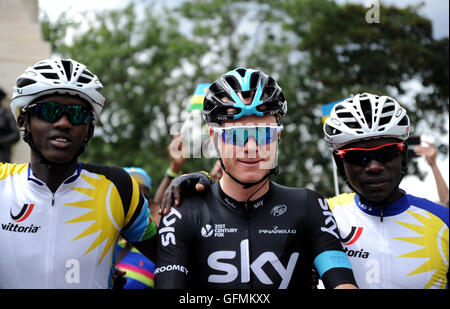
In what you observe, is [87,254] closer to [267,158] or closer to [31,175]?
[31,175]

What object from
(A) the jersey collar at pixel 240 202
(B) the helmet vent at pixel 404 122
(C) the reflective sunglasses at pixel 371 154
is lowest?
(A) the jersey collar at pixel 240 202

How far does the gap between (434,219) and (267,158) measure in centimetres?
163

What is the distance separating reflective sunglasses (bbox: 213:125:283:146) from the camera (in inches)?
138

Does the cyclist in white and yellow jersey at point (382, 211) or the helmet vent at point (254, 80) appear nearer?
the helmet vent at point (254, 80)

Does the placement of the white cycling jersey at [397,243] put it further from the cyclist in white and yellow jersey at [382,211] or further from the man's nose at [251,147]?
the man's nose at [251,147]

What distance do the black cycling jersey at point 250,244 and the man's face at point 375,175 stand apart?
29.0 inches

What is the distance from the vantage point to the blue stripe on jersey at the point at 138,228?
12.5ft

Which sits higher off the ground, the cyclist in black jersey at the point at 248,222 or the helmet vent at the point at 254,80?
the helmet vent at the point at 254,80

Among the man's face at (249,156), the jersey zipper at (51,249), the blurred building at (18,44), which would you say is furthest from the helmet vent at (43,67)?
the blurred building at (18,44)

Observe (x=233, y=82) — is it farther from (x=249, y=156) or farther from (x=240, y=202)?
(x=240, y=202)

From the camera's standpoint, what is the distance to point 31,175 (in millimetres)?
3746

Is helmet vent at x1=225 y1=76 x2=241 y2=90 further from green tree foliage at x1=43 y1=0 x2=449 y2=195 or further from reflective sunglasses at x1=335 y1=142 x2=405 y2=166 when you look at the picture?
green tree foliage at x1=43 y1=0 x2=449 y2=195

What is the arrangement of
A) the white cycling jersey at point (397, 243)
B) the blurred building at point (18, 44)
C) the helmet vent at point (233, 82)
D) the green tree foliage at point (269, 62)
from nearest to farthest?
the helmet vent at point (233, 82) → the white cycling jersey at point (397, 243) → the blurred building at point (18, 44) → the green tree foliage at point (269, 62)

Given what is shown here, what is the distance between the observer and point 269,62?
25.5 metres
